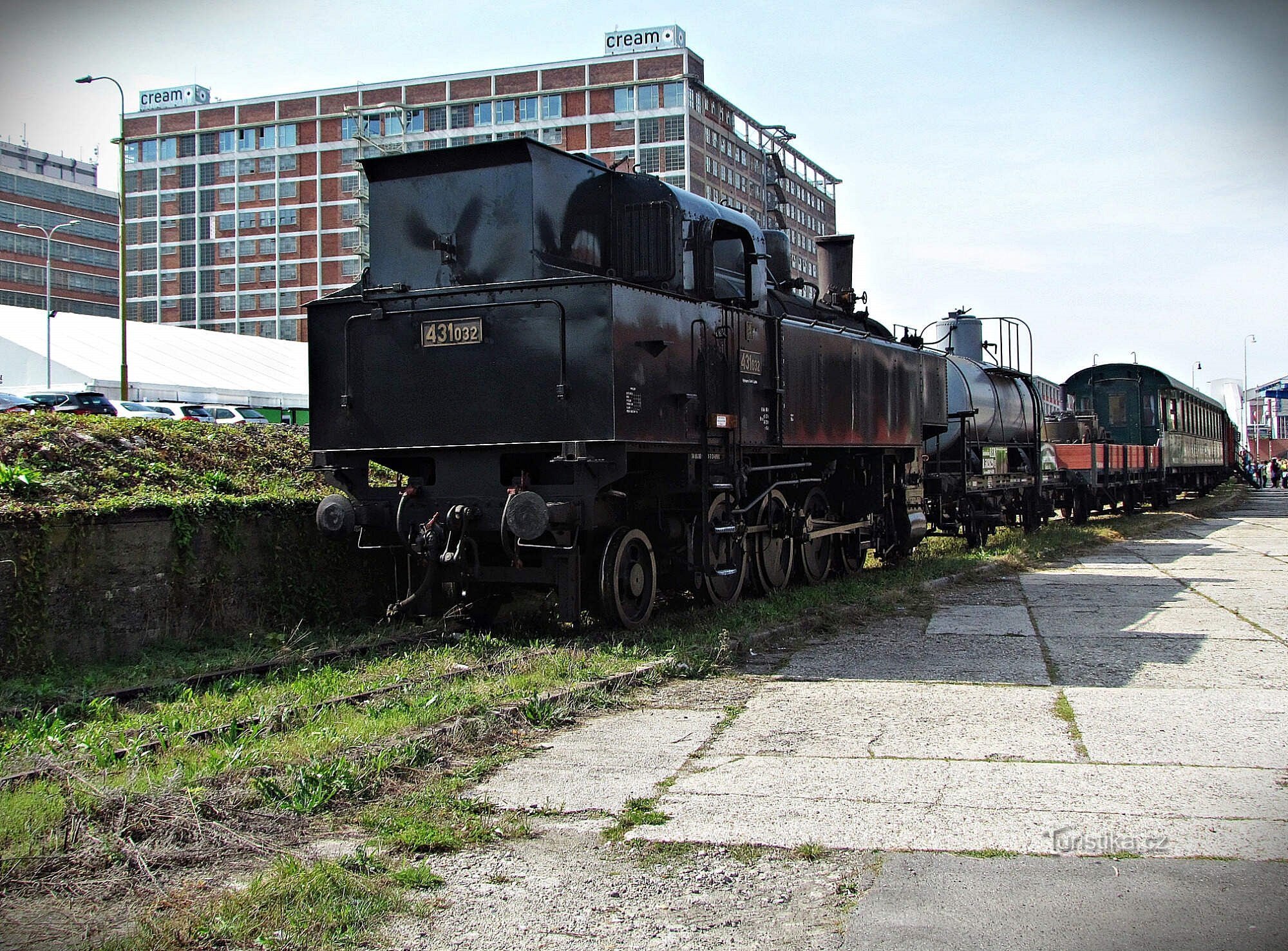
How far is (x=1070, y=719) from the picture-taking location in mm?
6375

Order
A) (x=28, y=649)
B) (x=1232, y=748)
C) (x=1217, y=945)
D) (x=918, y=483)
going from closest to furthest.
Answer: (x=1217, y=945) < (x=1232, y=748) < (x=28, y=649) < (x=918, y=483)

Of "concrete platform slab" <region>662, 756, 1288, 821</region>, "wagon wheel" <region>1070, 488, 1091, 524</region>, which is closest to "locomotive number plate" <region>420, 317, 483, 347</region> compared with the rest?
"concrete platform slab" <region>662, 756, 1288, 821</region>

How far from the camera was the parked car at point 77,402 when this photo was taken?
26.5 m

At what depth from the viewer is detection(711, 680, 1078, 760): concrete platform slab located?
5766 millimetres

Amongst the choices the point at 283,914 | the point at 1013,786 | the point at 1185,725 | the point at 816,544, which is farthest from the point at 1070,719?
the point at 816,544

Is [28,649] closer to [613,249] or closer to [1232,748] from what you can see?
[613,249]

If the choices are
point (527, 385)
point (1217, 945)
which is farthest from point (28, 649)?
point (1217, 945)

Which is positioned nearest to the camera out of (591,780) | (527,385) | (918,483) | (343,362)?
(591,780)

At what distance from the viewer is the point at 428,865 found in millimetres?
4172

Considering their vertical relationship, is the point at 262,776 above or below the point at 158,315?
below

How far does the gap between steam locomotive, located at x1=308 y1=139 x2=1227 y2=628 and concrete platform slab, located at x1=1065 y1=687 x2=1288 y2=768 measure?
135 inches

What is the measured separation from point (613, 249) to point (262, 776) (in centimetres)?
545

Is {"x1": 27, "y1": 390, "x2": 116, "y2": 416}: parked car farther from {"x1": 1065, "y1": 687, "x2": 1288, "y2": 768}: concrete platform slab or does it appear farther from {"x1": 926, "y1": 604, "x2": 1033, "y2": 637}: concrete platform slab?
{"x1": 1065, "y1": 687, "x2": 1288, "y2": 768}: concrete platform slab

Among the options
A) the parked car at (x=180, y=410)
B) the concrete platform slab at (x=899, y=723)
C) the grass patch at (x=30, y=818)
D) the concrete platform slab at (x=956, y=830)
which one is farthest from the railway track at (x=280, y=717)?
the parked car at (x=180, y=410)
